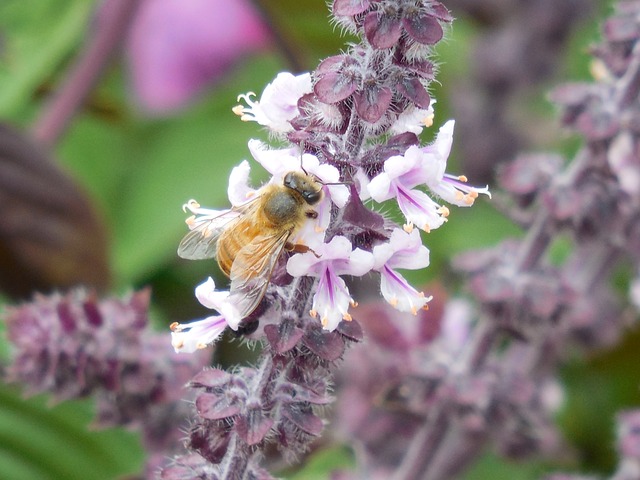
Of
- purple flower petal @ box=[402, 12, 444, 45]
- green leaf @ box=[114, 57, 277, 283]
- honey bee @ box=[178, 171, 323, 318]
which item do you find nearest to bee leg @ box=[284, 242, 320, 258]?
honey bee @ box=[178, 171, 323, 318]

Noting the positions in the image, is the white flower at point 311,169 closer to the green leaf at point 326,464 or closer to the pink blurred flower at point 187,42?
the green leaf at point 326,464

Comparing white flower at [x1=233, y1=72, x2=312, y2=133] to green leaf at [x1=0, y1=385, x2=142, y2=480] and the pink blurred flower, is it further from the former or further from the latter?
the pink blurred flower

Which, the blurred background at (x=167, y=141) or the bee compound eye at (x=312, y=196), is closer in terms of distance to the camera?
the bee compound eye at (x=312, y=196)


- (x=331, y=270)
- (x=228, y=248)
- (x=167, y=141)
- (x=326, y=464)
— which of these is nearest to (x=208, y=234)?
(x=228, y=248)

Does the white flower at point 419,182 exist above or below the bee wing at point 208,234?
below

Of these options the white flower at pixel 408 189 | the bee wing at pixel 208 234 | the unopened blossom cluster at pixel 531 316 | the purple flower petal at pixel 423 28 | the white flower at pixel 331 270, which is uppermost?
the unopened blossom cluster at pixel 531 316

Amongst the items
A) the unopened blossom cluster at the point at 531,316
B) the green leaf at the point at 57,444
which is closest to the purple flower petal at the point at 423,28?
the unopened blossom cluster at the point at 531,316

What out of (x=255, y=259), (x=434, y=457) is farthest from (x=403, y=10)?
(x=434, y=457)

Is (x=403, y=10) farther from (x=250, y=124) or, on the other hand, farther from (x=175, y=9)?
(x=175, y=9)
